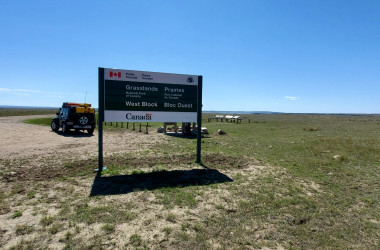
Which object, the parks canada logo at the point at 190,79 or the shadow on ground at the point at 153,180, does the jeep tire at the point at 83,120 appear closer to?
the parks canada logo at the point at 190,79

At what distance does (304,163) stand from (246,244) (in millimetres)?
6906

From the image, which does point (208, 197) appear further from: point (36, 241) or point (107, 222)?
point (36, 241)

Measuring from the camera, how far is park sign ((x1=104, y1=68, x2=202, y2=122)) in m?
7.78

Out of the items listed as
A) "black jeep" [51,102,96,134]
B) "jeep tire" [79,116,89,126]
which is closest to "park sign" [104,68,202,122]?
"black jeep" [51,102,96,134]

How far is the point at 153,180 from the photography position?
6.54m

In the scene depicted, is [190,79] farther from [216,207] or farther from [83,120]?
[83,120]

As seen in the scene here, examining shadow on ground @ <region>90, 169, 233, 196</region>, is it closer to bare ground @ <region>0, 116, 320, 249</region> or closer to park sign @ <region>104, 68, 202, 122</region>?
bare ground @ <region>0, 116, 320, 249</region>

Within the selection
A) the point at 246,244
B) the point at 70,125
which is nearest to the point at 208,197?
the point at 246,244

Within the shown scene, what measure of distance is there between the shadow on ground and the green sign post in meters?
1.45

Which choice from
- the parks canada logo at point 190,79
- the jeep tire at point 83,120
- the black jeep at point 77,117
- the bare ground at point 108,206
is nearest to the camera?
the bare ground at point 108,206

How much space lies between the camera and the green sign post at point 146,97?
7.70 meters

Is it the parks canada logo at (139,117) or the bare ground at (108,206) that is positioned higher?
the parks canada logo at (139,117)

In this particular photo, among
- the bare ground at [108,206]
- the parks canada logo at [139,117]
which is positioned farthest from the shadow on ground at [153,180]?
the parks canada logo at [139,117]

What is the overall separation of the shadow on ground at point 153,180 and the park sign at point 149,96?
2.20 meters
